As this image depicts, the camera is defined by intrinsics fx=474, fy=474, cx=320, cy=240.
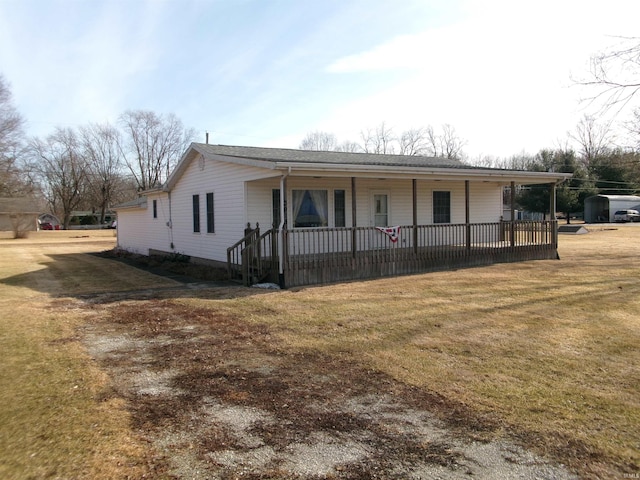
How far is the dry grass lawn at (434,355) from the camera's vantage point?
11.4ft

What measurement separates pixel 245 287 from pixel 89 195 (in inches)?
2575

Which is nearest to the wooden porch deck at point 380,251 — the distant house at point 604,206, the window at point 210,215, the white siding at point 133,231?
the window at point 210,215

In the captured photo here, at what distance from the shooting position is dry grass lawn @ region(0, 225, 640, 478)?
3.47 m

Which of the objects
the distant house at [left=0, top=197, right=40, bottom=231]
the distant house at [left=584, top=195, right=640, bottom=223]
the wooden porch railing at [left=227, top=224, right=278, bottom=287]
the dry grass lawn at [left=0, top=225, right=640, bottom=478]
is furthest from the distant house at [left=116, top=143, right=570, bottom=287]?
the distant house at [left=584, top=195, right=640, bottom=223]

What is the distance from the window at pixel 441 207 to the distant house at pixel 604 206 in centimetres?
4086

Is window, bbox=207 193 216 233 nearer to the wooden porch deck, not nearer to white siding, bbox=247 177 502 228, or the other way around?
the wooden porch deck

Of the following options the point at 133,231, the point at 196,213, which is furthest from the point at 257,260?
the point at 133,231

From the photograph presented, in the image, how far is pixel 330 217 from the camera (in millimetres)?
14602

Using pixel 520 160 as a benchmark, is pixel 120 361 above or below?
below

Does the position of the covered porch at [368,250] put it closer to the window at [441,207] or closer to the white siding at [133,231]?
the window at [441,207]

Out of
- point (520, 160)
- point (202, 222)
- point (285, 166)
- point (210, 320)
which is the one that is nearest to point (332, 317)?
point (210, 320)

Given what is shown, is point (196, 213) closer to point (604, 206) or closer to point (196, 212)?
point (196, 212)

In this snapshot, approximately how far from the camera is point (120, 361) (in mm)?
5676

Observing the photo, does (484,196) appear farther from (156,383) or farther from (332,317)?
(156,383)
